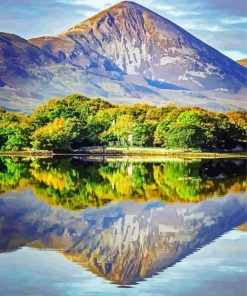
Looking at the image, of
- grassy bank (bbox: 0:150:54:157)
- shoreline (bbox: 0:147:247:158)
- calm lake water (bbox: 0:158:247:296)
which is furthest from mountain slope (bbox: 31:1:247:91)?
calm lake water (bbox: 0:158:247:296)

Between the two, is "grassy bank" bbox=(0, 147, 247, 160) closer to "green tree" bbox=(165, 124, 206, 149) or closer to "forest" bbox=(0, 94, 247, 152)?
"green tree" bbox=(165, 124, 206, 149)

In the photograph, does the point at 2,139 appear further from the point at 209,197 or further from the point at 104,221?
the point at 104,221

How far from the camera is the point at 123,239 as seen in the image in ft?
31.8

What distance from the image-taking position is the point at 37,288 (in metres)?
7.04

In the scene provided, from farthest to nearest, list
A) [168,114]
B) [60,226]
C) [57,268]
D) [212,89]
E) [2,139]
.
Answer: [212,89] → [168,114] → [2,139] → [60,226] → [57,268]

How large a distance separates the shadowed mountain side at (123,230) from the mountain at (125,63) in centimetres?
9282

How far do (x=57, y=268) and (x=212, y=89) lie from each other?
113573mm

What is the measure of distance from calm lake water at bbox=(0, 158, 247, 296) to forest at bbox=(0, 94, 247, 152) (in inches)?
952

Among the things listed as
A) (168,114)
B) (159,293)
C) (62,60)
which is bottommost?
(159,293)

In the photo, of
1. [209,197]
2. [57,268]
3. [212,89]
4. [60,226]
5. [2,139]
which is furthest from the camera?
[212,89]

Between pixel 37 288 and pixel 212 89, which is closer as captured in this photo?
pixel 37 288

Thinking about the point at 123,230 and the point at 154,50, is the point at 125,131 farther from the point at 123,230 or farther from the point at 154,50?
the point at 154,50

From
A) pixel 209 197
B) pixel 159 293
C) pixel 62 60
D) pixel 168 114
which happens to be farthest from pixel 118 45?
pixel 159 293

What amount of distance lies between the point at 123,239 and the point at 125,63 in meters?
121
